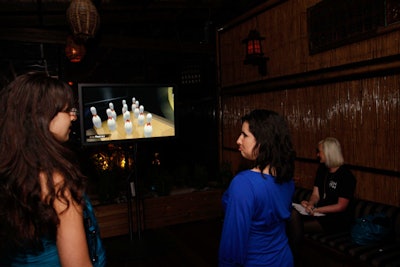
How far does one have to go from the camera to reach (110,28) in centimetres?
750

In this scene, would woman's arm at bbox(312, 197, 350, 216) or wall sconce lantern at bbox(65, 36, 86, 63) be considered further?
wall sconce lantern at bbox(65, 36, 86, 63)

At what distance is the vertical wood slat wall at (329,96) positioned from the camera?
11.6 feet

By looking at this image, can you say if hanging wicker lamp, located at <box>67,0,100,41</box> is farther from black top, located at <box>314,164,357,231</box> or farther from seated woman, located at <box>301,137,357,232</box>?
black top, located at <box>314,164,357,231</box>

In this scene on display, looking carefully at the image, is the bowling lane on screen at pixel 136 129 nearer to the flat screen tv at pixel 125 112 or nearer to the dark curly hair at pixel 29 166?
the flat screen tv at pixel 125 112

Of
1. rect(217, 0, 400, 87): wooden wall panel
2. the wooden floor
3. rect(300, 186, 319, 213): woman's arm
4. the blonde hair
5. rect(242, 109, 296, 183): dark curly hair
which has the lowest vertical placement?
the wooden floor

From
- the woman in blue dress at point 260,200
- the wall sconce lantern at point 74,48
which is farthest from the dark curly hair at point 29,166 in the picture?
the wall sconce lantern at point 74,48

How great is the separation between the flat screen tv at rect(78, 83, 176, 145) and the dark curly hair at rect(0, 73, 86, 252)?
9.53ft

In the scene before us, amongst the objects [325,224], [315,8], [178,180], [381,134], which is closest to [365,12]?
[315,8]

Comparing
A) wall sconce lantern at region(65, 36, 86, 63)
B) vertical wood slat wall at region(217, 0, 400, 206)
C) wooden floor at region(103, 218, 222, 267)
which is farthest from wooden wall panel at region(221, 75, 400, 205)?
wall sconce lantern at region(65, 36, 86, 63)

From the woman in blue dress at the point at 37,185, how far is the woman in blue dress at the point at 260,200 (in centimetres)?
79

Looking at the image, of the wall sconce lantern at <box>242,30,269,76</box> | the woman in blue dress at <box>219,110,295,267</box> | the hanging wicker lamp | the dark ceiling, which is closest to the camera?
the woman in blue dress at <box>219,110,295,267</box>

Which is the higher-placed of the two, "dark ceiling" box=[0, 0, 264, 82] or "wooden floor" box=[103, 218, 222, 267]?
"dark ceiling" box=[0, 0, 264, 82]

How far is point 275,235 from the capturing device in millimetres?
1857

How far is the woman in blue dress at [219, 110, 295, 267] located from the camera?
1705 mm
